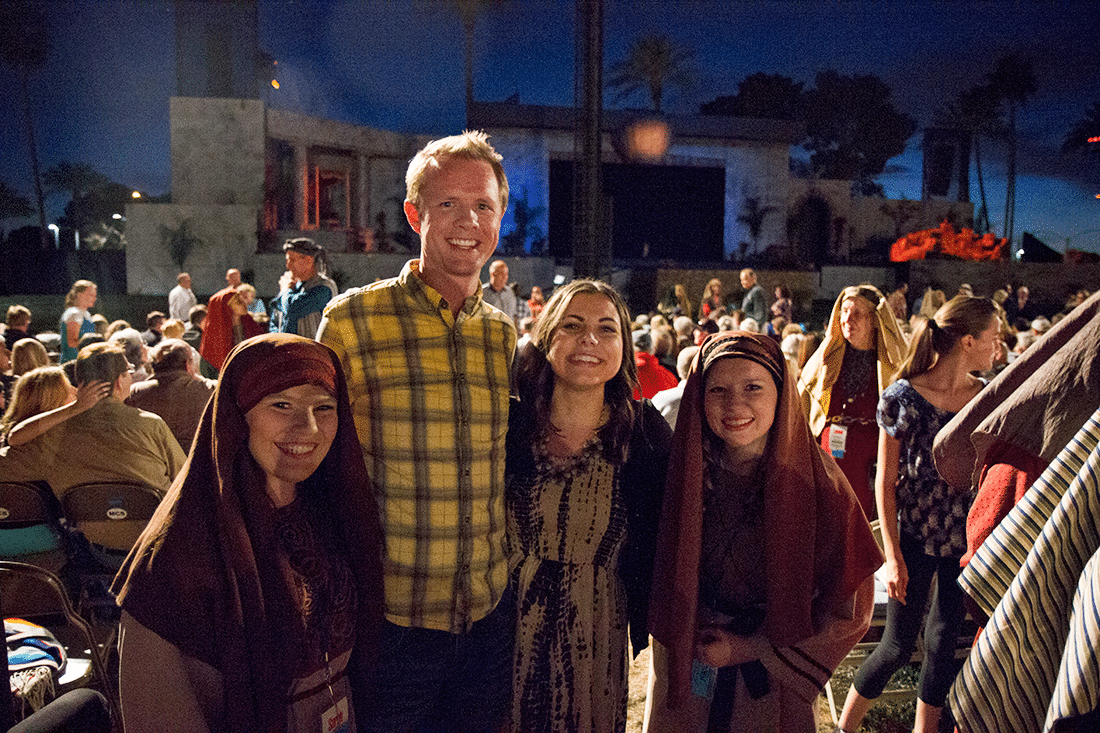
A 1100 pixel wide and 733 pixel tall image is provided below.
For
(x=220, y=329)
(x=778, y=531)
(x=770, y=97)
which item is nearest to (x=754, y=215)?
(x=770, y=97)

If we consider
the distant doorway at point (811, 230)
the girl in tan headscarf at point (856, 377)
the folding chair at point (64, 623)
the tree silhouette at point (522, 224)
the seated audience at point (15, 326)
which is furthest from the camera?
the distant doorway at point (811, 230)

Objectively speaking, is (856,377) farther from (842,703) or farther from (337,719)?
(337,719)

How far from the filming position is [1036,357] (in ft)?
4.20

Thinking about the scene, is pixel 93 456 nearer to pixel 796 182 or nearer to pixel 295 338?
pixel 295 338

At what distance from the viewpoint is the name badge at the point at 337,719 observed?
1.72 metres

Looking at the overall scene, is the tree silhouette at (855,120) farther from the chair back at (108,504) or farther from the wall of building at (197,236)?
the chair back at (108,504)

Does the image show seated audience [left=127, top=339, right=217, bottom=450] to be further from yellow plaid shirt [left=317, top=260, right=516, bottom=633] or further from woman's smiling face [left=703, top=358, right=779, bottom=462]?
woman's smiling face [left=703, top=358, right=779, bottom=462]

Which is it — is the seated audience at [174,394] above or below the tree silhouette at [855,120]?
below

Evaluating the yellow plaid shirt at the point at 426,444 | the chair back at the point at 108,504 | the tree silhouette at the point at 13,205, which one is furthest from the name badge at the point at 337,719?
the tree silhouette at the point at 13,205

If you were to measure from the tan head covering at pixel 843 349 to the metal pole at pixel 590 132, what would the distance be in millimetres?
4417

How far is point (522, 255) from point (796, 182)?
12.2m

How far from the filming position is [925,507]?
112 inches

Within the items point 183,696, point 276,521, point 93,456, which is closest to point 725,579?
point 276,521

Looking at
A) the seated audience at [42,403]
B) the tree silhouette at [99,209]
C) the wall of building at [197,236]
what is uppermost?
the tree silhouette at [99,209]
